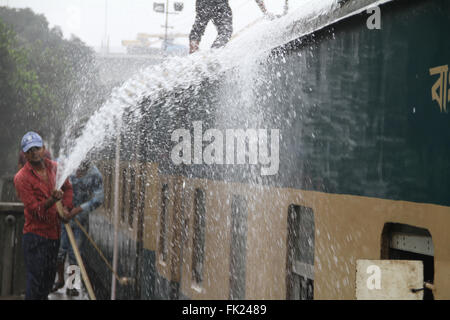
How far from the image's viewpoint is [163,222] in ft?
23.2

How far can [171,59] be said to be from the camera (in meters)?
6.99

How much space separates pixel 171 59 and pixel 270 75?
2996 millimetres

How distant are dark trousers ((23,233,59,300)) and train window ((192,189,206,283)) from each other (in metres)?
1.40

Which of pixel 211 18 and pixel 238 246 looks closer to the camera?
pixel 238 246

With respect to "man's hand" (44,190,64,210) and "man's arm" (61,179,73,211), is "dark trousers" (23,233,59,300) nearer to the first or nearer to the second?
"man's hand" (44,190,64,210)

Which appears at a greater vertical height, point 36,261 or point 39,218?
point 39,218

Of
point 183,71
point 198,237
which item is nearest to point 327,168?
point 198,237

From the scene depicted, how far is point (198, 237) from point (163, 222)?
1406 mm

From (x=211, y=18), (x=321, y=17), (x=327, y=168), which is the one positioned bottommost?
(x=327, y=168)

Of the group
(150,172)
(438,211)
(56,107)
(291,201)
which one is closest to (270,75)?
(291,201)

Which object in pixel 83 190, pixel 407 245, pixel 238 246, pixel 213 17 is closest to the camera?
pixel 407 245

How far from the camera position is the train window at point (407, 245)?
259 centimetres

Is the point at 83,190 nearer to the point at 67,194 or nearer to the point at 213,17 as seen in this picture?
the point at 67,194

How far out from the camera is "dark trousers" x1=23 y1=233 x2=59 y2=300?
20.1ft
